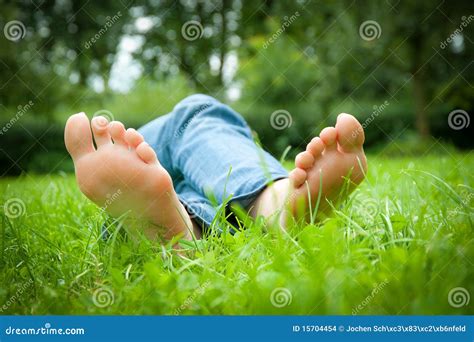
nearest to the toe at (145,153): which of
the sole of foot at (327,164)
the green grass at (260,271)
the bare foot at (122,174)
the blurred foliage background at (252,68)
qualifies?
the bare foot at (122,174)

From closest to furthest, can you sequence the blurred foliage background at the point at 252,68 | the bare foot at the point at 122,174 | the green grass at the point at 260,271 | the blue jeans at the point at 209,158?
the green grass at the point at 260,271 → the bare foot at the point at 122,174 → the blue jeans at the point at 209,158 → the blurred foliage background at the point at 252,68

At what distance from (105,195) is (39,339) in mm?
260

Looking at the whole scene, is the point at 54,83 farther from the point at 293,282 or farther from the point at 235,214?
the point at 293,282

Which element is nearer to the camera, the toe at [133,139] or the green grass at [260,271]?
the green grass at [260,271]

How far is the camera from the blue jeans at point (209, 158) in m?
0.95

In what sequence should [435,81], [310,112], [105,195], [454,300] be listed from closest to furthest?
[454,300] → [105,195] → [435,81] → [310,112]

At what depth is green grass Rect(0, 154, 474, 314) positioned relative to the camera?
57 cm

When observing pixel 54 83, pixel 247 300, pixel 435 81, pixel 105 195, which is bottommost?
pixel 54 83

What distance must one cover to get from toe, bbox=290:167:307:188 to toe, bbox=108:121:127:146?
305mm

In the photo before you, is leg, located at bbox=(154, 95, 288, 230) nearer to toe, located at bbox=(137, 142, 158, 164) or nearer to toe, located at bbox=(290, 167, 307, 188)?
toe, located at bbox=(290, 167, 307, 188)

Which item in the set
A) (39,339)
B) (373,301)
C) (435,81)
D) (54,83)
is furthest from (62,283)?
(435,81)

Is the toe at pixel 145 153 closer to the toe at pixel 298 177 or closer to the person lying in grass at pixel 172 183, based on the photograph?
the person lying in grass at pixel 172 183

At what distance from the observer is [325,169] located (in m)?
0.84

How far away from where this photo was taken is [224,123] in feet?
3.81
